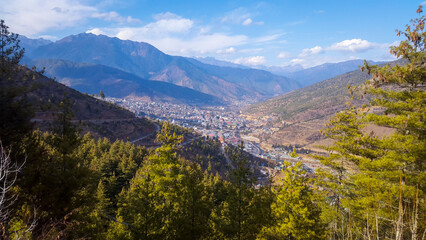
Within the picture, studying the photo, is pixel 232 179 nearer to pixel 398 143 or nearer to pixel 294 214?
pixel 294 214

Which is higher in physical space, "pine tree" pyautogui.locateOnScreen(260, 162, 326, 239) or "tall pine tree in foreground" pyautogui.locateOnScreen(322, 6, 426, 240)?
"tall pine tree in foreground" pyautogui.locateOnScreen(322, 6, 426, 240)

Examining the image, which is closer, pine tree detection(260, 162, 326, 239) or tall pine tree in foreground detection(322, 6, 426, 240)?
tall pine tree in foreground detection(322, 6, 426, 240)

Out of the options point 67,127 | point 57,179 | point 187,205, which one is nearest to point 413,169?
point 187,205

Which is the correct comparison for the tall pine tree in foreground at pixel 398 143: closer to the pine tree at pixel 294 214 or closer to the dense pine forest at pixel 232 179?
the dense pine forest at pixel 232 179

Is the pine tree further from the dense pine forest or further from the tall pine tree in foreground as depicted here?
the tall pine tree in foreground

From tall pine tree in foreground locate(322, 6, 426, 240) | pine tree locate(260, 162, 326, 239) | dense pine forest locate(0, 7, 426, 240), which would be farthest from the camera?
pine tree locate(260, 162, 326, 239)

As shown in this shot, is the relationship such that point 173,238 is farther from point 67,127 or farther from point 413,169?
point 413,169

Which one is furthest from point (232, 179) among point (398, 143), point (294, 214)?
point (398, 143)

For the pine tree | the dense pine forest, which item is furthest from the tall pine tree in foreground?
the pine tree

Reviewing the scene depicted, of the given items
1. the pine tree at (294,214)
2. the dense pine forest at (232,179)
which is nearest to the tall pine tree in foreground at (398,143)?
the dense pine forest at (232,179)

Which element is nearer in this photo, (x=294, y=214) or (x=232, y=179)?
(x=294, y=214)

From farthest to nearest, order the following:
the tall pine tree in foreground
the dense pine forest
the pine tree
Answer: the pine tree < the tall pine tree in foreground < the dense pine forest
